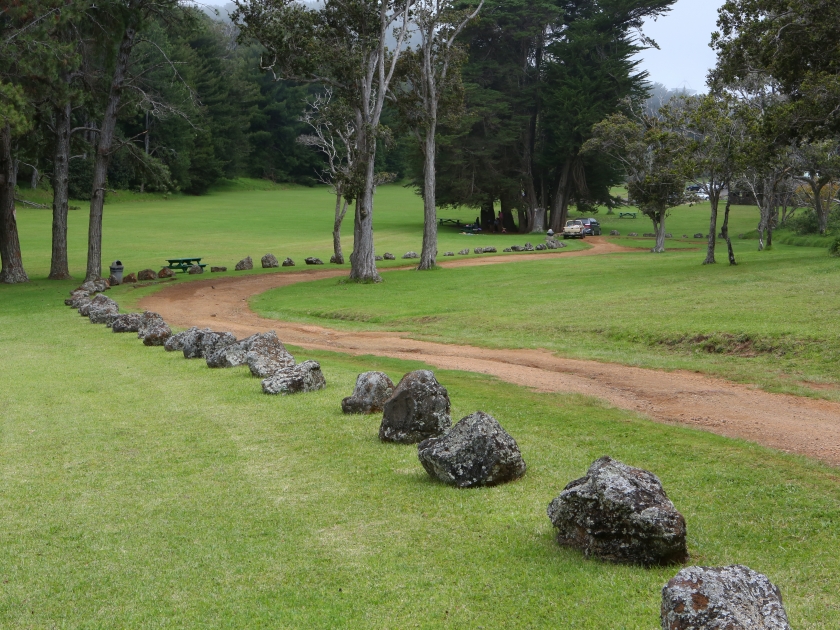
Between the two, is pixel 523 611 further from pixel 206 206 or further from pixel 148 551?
pixel 206 206

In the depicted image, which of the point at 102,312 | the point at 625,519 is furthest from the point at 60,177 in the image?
the point at 625,519

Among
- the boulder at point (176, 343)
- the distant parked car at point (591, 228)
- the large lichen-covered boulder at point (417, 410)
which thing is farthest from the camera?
the distant parked car at point (591, 228)

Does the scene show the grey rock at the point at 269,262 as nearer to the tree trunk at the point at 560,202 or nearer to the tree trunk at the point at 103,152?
the tree trunk at the point at 103,152

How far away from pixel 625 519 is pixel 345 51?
104 feet

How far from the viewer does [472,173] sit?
222ft

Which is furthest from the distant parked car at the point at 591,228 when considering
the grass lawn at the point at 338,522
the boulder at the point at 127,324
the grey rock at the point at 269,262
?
the grass lawn at the point at 338,522

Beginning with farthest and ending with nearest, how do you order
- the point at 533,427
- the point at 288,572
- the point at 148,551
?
the point at 533,427 < the point at 148,551 < the point at 288,572

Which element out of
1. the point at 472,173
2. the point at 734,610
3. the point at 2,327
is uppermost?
the point at 472,173

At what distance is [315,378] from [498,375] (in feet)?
12.8

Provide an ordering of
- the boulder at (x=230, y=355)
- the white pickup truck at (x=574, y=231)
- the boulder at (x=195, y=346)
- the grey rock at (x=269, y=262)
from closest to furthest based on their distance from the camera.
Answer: the boulder at (x=230, y=355), the boulder at (x=195, y=346), the grey rock at (x=269, y=262), the white pickup truck at (x=574, y=231)

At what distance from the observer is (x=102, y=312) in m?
25.8

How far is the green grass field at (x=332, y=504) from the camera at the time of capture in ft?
19.7

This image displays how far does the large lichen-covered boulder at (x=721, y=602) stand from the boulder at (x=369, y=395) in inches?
296

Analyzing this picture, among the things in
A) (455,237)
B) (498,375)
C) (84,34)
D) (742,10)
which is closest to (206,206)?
(455,237)
